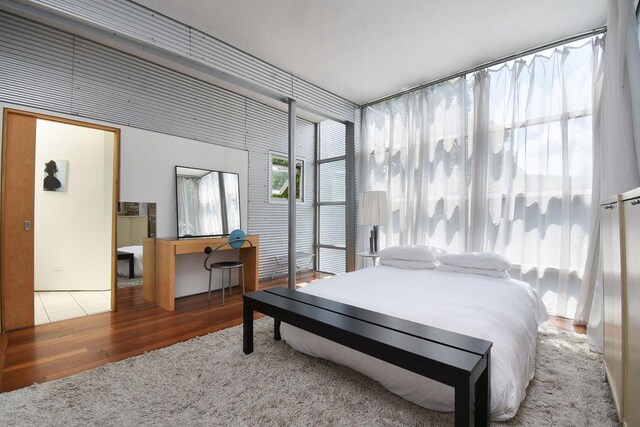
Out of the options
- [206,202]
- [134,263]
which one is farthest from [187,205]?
[134,263]

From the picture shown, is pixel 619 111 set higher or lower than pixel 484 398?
higher

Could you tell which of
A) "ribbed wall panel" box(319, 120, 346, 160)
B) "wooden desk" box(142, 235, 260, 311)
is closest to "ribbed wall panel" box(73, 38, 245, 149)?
"wooden desk" box(142, 235, 260, 311)

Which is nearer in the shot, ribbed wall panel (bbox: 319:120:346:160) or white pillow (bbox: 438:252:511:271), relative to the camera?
white pillow (bbox: 438:252:511:271)

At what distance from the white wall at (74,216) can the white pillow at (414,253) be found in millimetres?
3800

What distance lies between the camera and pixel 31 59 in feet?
9.18

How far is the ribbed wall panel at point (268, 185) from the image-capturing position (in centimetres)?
471

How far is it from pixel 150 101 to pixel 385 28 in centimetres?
294

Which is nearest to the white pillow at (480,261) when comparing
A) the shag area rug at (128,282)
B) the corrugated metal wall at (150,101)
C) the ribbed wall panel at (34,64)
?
the corrugated metal wall at (150,101)

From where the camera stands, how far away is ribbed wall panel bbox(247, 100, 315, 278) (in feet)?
15.4

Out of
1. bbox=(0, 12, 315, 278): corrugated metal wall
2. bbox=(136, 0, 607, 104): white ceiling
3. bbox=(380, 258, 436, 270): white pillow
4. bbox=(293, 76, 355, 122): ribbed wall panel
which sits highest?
bbox=(136, 0, 607, 104): white ceiling

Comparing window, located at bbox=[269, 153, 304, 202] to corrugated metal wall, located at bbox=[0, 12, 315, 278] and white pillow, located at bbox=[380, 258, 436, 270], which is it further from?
white pillow, located at bbox=[380, 258, 436, 270]

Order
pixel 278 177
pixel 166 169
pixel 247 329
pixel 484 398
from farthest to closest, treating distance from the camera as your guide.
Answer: pixel 278 177 → pixel 166 169 → pixel 247 329 → pixel 484 398

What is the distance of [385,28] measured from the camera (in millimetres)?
3002

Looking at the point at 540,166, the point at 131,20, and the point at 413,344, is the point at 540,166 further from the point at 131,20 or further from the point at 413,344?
the point at 131,20
